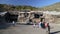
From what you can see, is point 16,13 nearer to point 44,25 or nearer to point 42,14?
point 42,14

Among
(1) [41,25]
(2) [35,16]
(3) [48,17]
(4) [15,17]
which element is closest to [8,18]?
(4) [15,17]

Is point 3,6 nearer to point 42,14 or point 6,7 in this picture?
point 6,7

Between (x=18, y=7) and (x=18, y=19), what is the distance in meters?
12.2

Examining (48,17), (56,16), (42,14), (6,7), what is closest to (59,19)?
(56,16)

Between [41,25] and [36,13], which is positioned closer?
[41,25]

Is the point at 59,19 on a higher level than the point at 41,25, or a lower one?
lower

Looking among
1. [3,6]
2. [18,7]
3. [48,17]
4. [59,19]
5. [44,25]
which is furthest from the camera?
[18,7]

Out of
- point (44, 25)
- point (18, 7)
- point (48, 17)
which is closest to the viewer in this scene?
point (44, 25)

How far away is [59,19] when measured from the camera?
105ft

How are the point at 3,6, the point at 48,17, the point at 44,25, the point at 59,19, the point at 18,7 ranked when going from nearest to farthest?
the point at 44,25
the point at 59,19
the point at 48,17
the point at 3,6
the point at 18,7

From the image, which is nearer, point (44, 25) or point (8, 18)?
point (44, 25)

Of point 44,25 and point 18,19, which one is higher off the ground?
point 44,25

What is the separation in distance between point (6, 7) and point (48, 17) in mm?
15354

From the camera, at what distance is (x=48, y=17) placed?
1382 inches
